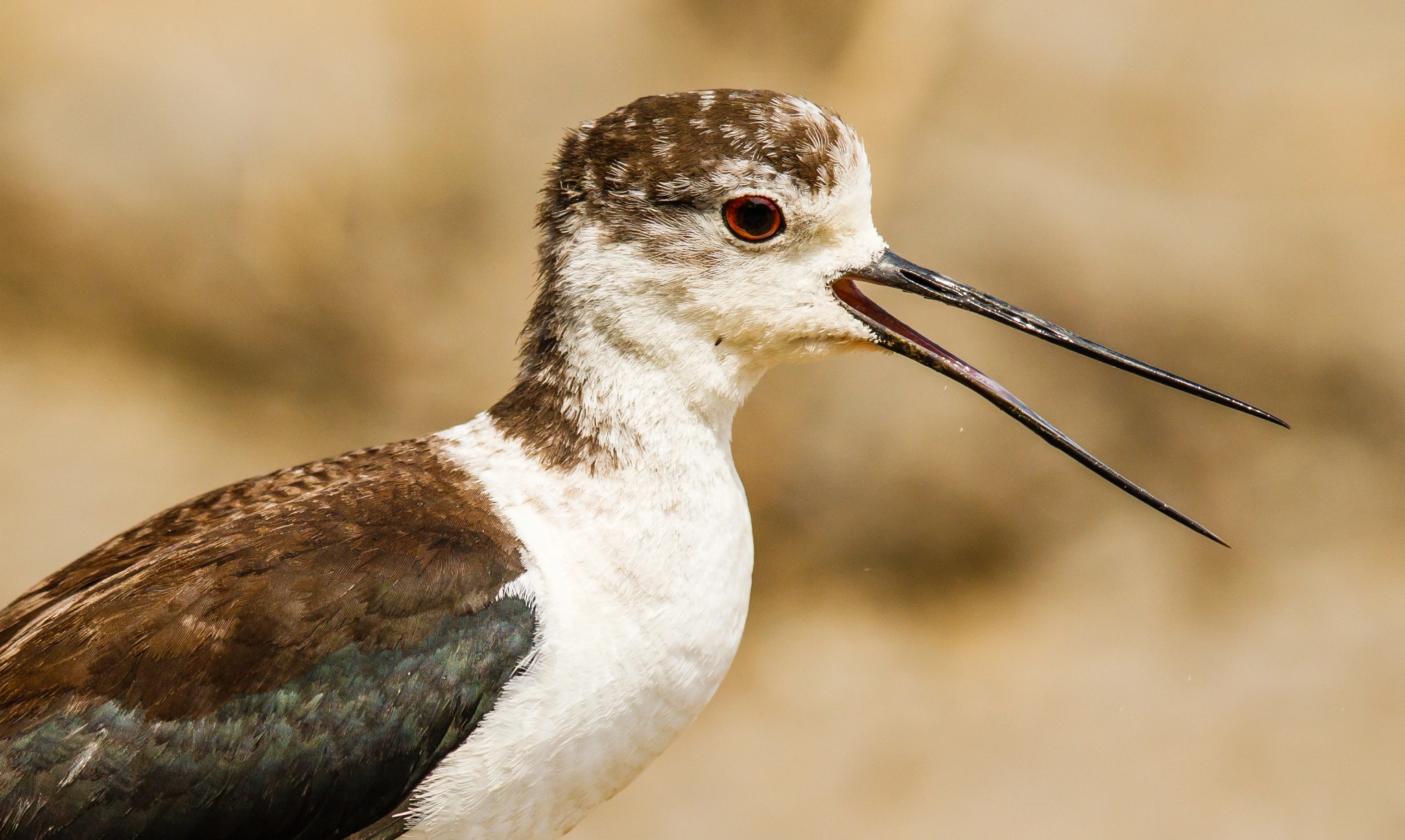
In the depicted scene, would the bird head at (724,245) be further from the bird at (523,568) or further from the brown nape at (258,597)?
the brown nape at (258,597)

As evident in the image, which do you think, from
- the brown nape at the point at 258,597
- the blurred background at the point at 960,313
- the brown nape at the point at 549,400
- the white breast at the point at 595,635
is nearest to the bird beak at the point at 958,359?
the white breast at the point at 595,635

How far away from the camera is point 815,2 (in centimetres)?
576

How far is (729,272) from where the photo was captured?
2635 millimetres

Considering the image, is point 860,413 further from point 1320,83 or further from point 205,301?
point 205,301

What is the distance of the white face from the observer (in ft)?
8.63

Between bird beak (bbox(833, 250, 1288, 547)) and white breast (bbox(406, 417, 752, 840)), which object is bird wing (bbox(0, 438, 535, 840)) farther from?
bird beak (bbox(833, 250, 1288, 547))

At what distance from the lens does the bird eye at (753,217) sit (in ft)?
8.62

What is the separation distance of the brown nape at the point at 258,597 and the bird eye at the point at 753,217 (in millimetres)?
749

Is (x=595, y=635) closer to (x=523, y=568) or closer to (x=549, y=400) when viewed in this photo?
(x=523, y=568)

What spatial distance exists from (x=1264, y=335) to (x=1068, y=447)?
3.13m

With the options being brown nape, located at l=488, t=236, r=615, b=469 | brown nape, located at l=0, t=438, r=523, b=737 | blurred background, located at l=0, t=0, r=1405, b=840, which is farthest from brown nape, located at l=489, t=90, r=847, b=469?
blurred background, located at l=0, t=0, r=1405, b=840

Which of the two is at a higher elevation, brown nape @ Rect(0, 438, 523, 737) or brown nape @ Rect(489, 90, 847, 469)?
brown nape @ Rect(489, 90, 847, 469)

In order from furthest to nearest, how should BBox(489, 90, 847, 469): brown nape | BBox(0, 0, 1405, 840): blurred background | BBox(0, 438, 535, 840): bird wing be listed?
BBox(0, 0, 1405, 840): blurred background
BBox(489, 90, 847, 469): brown nape
BBox(0, 438, 535, 840): bird wing

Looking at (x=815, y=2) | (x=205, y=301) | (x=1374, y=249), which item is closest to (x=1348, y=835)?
(x=1374, y=249)
